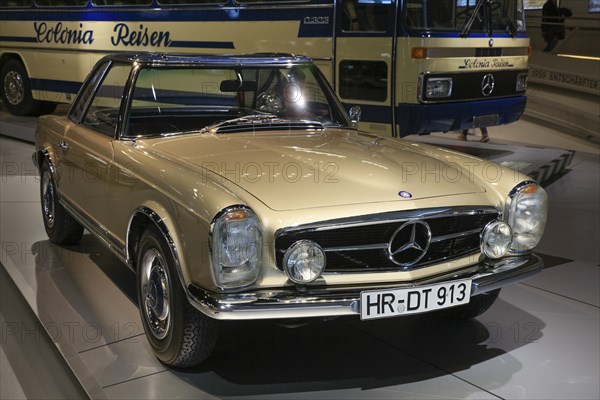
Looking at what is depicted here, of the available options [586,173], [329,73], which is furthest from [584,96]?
[329,73]

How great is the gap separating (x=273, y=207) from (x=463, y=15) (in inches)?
190

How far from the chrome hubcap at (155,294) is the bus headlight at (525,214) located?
157 centimetres

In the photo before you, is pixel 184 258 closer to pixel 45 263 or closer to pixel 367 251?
pixel 367 251

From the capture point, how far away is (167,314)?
3.05 metres

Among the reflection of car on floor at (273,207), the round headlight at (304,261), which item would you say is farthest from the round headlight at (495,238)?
the round headlight at (304,261)

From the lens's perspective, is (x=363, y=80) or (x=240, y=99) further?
(x=363, y=80)

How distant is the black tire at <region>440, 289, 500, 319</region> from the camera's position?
3.55 m

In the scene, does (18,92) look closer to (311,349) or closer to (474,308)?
(311,349)

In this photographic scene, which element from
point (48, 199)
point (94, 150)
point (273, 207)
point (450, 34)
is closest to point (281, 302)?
point (273, 207)

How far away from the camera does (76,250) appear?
469cm

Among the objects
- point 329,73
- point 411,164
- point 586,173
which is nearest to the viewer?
point 411,164

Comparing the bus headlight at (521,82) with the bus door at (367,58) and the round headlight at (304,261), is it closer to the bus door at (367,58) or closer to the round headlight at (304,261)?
the bus door at (367,58)

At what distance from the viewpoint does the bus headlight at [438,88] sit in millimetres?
6660

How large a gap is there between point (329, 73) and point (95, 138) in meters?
3.60
